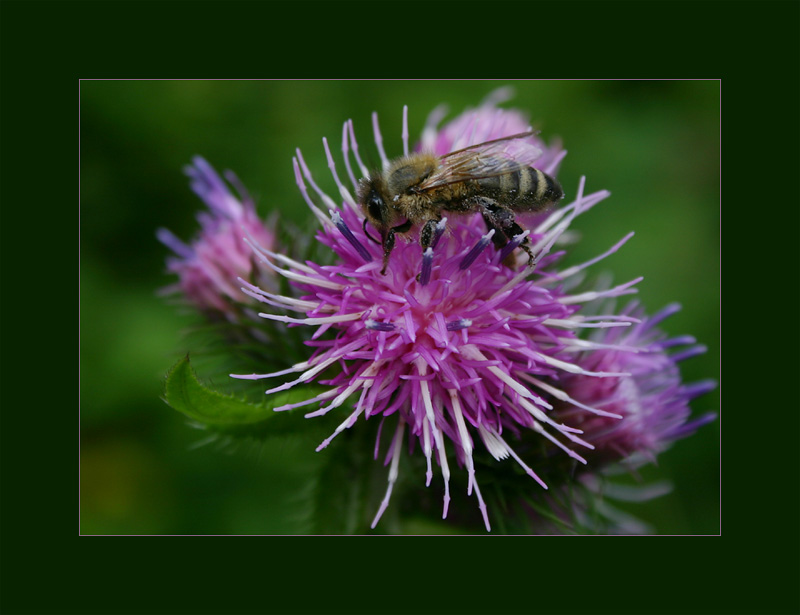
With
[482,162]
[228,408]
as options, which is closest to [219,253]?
[228,408]

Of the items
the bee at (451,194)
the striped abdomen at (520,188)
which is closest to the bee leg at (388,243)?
the bee at (451,194)

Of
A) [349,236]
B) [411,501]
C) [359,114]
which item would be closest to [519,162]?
[349,236]

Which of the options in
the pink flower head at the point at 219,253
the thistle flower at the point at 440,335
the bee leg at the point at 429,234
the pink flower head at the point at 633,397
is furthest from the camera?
the pink flower head at the point at 219,253

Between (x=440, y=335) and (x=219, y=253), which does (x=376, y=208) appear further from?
(x=219, y=253)

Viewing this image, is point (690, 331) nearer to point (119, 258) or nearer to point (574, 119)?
point (574, 119)

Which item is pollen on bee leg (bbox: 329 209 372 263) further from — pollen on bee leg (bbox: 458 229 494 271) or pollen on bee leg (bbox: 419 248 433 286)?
pollen on bee leg (bbox: 458 229 494 271)

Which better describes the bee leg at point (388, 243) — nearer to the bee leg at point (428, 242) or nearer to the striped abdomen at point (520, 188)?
the bee leg at point (428, 242)

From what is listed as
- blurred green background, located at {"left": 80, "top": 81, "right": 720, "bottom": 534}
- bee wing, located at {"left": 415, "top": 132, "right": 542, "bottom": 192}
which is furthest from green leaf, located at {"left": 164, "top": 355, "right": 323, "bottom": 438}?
blurred green background, located at {"left": 80, "top": 81, "right": 720, "bottom": 534}
